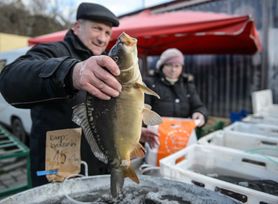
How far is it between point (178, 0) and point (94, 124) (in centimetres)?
670

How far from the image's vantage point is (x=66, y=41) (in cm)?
204

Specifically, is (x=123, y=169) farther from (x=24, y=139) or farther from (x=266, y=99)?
(x=24, y=139)

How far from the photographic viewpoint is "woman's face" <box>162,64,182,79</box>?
3.26 meters

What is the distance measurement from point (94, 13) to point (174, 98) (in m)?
1.65

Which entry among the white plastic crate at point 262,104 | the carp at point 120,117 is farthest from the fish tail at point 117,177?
the white plastic crate at point 262,104

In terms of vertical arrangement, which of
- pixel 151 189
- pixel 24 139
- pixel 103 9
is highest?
pixel 103 9

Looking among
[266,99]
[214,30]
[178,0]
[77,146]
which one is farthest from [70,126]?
[178,0]

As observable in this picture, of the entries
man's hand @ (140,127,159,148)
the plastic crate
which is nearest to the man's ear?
man's hand @ (140,127,159,148)

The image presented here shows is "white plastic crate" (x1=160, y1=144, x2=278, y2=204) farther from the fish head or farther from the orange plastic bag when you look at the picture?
the fish head

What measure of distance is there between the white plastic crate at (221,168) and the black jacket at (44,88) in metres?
0.54

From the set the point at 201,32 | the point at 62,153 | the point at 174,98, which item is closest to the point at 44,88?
the point at 62,153

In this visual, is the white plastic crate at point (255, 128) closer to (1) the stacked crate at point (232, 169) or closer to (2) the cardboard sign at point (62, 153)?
(1) the stacked crate at point (232, 169)

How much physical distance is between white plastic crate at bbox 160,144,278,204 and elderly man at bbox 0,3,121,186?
1.78 ft

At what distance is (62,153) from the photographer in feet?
4.72
